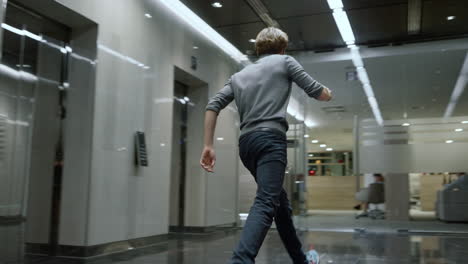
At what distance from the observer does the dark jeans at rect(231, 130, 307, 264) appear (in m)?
1.79

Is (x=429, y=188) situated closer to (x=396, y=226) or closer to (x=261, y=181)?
(x=396, y=226)

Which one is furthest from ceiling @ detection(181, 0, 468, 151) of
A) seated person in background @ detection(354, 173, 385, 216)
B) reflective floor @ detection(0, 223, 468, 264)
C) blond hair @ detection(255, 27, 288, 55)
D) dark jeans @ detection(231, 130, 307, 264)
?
dark jeans @ detection(231, 130, 307, 264)

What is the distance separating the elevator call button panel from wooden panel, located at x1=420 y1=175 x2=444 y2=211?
183 inches

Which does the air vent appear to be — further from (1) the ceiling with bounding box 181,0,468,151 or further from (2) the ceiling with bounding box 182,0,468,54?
(2) the ceiling with bounding box 182,0,468,54

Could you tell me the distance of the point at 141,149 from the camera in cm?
507

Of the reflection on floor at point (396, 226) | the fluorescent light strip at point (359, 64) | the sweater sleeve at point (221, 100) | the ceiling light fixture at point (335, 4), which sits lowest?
the reflection on floor at point (396, 226)

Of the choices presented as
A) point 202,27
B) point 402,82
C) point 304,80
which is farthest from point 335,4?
point 304,80

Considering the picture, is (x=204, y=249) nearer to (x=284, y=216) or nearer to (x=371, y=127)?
(x=284, y=216)

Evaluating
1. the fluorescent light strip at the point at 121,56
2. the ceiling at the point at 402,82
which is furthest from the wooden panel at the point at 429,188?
the fluorescent light strip at the point at 121,56

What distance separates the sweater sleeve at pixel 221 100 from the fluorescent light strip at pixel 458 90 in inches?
249

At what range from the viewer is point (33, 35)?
430cm

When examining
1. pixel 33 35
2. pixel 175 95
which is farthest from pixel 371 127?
pixel 33 35

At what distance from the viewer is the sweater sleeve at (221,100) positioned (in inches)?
84.2

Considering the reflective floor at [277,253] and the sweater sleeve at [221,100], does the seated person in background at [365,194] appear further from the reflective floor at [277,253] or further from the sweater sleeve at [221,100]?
the sweater sleeve at [221,100]
